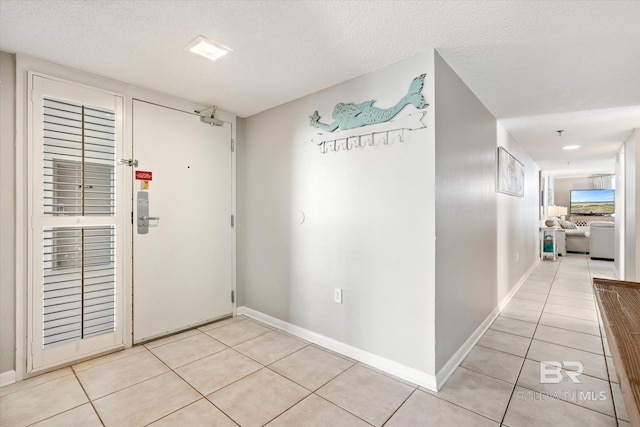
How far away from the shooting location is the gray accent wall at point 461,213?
2.12 metres

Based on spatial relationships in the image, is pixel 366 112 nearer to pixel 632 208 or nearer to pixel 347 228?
pixel 347 228

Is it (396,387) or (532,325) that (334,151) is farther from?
(532,325)

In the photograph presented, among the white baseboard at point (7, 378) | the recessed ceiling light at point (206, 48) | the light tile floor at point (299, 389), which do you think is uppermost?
the recessed ceiling light at point (206, 48)

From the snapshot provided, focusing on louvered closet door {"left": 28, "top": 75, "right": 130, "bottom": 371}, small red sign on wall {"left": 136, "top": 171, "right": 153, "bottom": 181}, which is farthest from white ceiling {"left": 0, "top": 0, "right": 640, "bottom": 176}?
small red sign on wall {"left": 136, "top": 171, "right": 153, "bottom": 181}

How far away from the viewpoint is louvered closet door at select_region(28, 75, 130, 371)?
220cm

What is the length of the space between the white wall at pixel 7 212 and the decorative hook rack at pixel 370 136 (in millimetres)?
2225

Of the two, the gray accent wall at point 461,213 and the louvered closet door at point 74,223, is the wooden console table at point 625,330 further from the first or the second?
the louvered closet door at point 74,223

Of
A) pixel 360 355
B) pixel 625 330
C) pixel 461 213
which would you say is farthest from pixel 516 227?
pixel 625 330

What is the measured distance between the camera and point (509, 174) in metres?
3.98

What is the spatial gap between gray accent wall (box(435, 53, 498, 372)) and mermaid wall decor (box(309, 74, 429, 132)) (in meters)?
0.13

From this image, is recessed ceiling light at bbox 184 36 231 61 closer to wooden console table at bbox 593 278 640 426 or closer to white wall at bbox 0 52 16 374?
white wall at bbox 0 52 16 374

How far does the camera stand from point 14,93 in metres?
2.12

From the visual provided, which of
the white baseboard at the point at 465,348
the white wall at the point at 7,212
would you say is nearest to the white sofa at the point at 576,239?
the white baseboard at the point at 465,348

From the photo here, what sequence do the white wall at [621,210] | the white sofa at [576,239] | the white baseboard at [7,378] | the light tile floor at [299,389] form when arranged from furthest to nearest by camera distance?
the white sofa at [576,239]
the white wall at [621,210]
the white baseboard at [7,378]
the light tile floor at [299,389]
